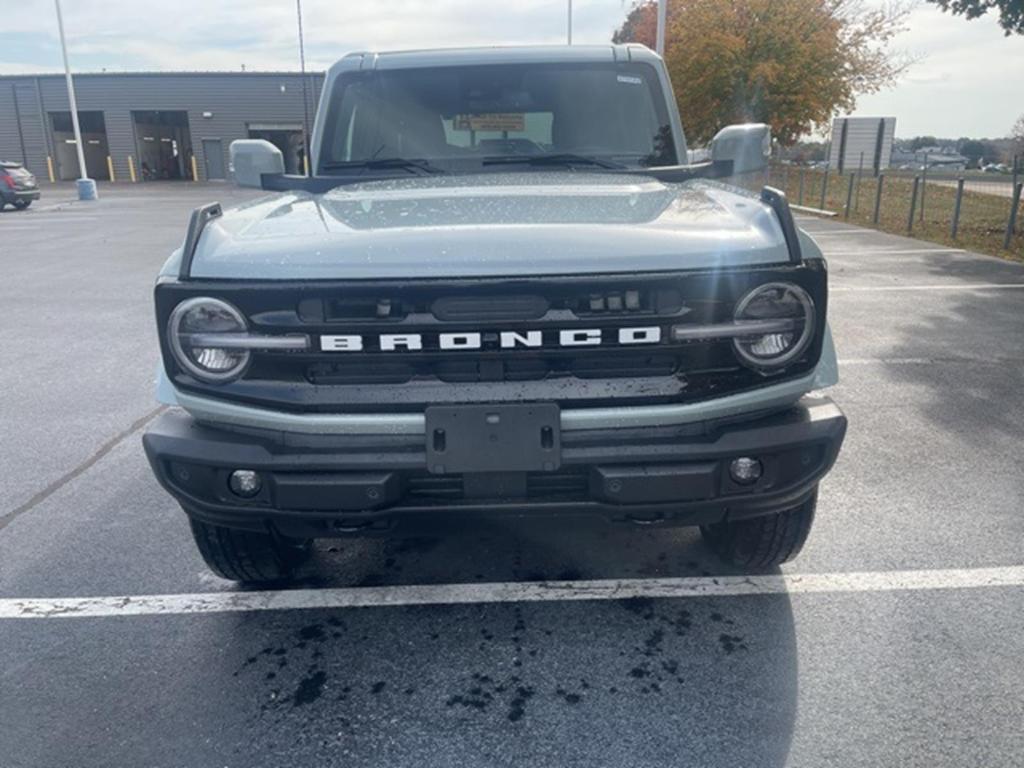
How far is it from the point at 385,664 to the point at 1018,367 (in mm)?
5377

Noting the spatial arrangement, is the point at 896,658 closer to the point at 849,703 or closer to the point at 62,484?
the point at 849,703

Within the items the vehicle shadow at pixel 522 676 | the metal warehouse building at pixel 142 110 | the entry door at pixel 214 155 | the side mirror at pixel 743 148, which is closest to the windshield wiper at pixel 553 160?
the side mirror at pixel 743 148

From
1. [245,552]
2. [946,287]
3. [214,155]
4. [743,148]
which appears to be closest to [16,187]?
[214,155]

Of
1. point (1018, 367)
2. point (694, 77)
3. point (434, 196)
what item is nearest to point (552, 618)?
point (434, 196)

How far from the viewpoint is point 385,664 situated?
2627 mm

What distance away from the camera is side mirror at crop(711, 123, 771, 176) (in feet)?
11.8

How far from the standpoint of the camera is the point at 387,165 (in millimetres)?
3676

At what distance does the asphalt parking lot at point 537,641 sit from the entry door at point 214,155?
44.1 metres

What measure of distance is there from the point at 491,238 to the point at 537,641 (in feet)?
4.47

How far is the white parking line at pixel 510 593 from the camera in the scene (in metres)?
2.98

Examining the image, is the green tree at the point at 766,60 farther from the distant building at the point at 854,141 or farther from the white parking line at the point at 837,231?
the white parking line at the point at 837,231

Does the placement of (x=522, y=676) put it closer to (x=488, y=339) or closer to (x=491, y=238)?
(x=488, y=339)

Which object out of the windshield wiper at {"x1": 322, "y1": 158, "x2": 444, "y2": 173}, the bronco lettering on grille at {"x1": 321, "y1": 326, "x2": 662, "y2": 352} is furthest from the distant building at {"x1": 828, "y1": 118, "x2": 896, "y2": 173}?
the bronco lettering on grille at {"x1": 321, "y1": 326, "x2": 662, "y2": 352}

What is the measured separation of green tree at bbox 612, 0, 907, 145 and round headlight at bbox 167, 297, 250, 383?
2648cm
